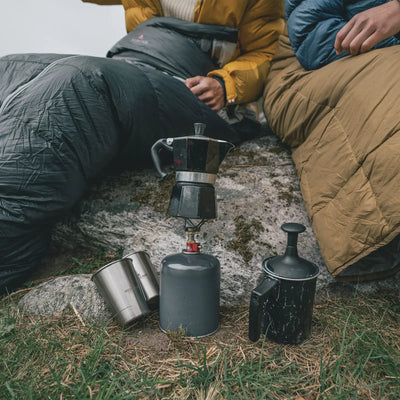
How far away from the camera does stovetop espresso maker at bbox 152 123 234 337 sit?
133 cm

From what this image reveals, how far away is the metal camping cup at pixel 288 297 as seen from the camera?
4.10 feet

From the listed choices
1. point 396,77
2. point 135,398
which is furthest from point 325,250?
point 135,398

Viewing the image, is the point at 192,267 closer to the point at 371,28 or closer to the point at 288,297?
the point at 288,297

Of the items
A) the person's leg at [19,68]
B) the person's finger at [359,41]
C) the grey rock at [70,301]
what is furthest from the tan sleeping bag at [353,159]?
the person's leg at [19,68]

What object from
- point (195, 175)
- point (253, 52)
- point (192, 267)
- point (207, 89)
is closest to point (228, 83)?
point (207, 89)

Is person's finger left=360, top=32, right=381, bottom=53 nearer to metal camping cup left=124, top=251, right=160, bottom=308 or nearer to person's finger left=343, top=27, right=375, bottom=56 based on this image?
person's finger left=343, top=27, right=375, bottom=56

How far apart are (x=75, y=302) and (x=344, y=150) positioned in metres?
1.32

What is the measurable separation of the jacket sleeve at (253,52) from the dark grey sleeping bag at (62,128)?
13.7 inches

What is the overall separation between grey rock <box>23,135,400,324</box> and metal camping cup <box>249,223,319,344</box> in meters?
0.29

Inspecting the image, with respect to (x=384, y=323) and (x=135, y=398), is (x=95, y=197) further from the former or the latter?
(x=384, y=323)

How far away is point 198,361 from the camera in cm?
119

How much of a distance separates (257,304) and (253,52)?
1916 mm

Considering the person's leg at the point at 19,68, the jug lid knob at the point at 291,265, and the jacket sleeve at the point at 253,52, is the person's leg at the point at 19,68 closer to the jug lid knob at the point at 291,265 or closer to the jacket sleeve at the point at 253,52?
the jacket sleeve at the point at 253,52

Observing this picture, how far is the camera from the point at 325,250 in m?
1.48
